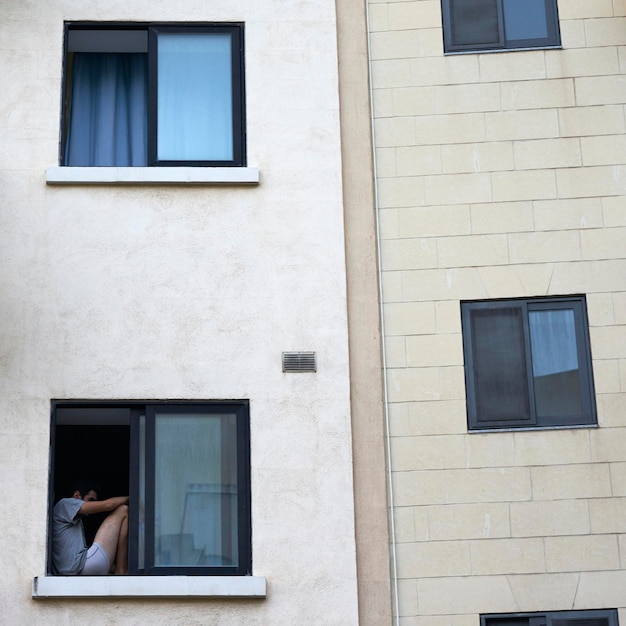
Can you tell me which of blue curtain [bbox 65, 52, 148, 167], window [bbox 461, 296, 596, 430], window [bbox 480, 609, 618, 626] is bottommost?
window [bbox 480, 609, 618, 626]

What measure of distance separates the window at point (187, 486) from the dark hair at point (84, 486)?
0.68m

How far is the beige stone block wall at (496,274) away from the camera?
40.0 ft

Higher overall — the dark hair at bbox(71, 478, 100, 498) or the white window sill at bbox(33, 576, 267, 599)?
the dark hair at bbox(71, 478, 100, 498)

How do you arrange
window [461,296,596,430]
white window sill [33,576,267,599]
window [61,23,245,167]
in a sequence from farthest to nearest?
window [61,23,245,167] < window [461,296,596,430] < white window sill [33,576,267,599]

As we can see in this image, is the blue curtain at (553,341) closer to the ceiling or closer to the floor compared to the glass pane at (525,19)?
closer to the floor

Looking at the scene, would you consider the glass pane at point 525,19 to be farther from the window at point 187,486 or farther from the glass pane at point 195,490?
the glass pane at point 195,490

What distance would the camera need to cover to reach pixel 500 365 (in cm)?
1286

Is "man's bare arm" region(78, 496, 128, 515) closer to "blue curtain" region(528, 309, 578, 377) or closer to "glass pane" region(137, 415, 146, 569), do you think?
"glass pane" region(137, 415, 146, 569)

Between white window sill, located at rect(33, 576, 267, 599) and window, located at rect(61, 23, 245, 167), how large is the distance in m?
4.10

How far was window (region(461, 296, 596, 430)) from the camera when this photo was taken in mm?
12672

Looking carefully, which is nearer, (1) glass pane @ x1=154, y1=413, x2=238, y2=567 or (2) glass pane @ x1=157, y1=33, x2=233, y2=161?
(1) glass pane @ x1=154, y1=413, x2=238, y2=567

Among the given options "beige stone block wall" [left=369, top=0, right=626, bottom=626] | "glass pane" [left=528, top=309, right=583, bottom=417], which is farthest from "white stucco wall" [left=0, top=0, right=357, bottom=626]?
"glass pane" [left=528, top=309, right=583, bottom=417]

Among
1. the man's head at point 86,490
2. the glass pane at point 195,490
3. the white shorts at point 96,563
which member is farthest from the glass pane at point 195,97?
the white shorts at point 96,563

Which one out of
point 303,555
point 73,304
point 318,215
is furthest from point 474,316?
point 73,304
